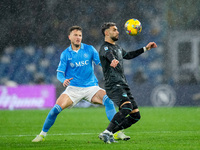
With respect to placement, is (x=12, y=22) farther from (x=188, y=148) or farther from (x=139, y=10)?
(x=188, y=148)

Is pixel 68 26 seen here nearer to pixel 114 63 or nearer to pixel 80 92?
pixel 80 92

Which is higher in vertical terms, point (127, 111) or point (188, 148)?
point (127, 111)

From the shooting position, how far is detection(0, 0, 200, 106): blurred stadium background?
69.9 feet

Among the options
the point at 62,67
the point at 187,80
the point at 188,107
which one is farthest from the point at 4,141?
the point at 187,80

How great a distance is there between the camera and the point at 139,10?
23.0m

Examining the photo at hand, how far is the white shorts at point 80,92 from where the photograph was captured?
772 cm

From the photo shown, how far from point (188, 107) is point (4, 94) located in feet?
25.0

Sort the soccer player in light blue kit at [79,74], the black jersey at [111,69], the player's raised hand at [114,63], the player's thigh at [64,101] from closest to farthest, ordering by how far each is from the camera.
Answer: the player's raised hand at [114,63], the black jersey at [111,69], the player's thigh at [64,101], the soccer player in light blue kit at [79,74]

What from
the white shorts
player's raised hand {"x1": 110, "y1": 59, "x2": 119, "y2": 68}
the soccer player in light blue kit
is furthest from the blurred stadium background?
player's raised hand {"x1": 110, "y1": 59, "x2": 119, "y2": 68}

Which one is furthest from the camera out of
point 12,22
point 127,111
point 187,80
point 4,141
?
point 12,22

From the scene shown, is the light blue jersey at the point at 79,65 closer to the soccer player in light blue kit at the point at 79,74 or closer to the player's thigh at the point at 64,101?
the soccer player in light blue kit at the point at 79,74

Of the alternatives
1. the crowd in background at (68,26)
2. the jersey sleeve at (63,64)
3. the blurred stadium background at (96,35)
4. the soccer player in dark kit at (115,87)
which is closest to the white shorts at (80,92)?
the jersey sleeve at (63,64)

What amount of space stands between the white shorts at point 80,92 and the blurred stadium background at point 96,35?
12403 mm

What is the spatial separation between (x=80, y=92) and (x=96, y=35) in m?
14.6
